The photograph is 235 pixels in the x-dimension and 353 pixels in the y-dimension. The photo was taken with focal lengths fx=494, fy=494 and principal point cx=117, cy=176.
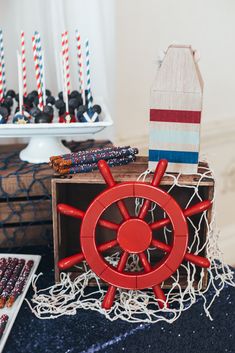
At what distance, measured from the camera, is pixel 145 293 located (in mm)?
967

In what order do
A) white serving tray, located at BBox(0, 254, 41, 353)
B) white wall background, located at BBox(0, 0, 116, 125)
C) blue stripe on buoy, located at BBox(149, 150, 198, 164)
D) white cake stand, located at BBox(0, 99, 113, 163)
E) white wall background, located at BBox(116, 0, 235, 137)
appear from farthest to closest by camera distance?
white wall background, located at BBox(116, 0, 235, 137) < white wall background, located at BBox(0, 0, 116, 125) < white cake stand, located at BBox(0, 99, 113, 163) < blue stripe on buoy, located at BBox(149, 150, 198, 164) < white serving tray, located at BBox(0, 254, 41, 353)

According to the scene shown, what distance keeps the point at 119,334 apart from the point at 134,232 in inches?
7.1

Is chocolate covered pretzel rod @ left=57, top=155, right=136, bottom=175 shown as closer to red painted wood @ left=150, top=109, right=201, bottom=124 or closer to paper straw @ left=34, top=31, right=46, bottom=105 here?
red painted wood @ left=150, top=109, right=201, bottom=124

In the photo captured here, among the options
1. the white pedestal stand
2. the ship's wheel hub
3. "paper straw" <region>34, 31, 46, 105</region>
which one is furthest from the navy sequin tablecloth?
"paper straw" <region>34, 31, 46, 105</region>

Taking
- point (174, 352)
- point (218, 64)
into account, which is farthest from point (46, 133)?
point (218, 64)

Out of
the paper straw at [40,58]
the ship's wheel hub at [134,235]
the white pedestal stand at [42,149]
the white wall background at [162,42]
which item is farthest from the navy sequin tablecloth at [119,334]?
the white wall background at [162,42]

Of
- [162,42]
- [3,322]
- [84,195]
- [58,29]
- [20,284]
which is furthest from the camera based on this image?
[162,42]

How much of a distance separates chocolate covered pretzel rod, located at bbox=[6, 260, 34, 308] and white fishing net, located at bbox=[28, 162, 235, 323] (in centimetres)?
2

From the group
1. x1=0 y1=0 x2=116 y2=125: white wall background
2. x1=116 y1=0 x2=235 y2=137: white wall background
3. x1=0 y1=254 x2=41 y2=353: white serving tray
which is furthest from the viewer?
x1=116 y1=0 x2=235 y2=137: white wall background

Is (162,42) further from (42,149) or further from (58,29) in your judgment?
(42,149)

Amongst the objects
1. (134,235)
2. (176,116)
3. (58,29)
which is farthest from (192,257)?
(58,29)

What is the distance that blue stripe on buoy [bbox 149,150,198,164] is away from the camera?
3.09 ft

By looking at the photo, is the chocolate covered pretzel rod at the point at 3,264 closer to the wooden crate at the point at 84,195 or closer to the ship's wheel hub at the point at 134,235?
the wooden crate at the point at 84,195

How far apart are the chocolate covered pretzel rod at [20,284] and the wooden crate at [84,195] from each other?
64 millimetres
